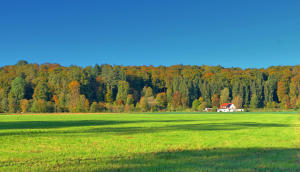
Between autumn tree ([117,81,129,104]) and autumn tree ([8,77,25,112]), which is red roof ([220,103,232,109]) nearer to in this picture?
autumn tree ([117,81,129,104])

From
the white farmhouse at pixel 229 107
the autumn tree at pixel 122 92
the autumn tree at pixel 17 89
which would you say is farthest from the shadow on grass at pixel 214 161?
the autumn tree at pixel 122 92

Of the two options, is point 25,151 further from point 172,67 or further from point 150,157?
point 172,67

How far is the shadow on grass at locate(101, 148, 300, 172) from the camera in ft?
29.3

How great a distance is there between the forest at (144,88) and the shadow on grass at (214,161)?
3808 inches

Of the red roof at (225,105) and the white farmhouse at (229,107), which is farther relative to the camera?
the red roof at (225,105)

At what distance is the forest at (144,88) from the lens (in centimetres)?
11633

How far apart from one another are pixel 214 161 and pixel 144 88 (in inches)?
5135

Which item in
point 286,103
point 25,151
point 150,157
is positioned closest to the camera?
point 150,157

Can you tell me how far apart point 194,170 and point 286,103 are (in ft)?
411

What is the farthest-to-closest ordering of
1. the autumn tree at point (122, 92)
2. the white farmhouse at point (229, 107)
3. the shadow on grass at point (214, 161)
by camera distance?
the autumn tree at point (122, 92) < the white farmhouse at point (229, 107) < the shadow on grass at point (214, 161)

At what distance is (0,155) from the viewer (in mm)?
11141

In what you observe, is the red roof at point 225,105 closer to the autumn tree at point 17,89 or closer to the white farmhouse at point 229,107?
the white farmhouse at point 229,107

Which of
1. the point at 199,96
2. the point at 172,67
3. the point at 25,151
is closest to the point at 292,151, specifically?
the point at 25,151

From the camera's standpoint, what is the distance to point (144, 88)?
140375 millimetres
